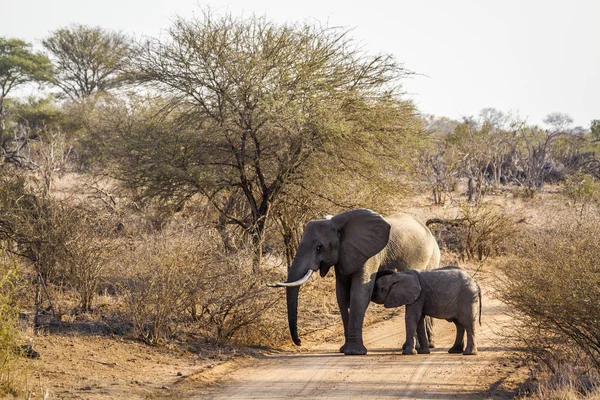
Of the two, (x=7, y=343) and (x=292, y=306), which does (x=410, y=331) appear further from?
(x=7, y=343)

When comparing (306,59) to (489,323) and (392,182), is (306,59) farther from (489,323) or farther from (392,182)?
(489,323)

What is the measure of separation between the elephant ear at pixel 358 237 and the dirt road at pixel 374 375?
128cm

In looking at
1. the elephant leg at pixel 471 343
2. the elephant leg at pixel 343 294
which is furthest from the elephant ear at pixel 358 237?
the elephant leg at pixel 471 343

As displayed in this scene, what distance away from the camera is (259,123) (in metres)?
14.3

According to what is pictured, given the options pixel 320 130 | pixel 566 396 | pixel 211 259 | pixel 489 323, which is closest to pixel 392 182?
pixel 320 130

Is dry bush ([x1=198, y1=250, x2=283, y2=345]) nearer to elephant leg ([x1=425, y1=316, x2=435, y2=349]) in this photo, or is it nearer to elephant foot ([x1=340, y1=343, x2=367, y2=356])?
elephant foot ([x1=340, y1=343, x2=367, y2=356])

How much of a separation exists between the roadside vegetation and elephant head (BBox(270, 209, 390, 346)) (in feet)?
2.09

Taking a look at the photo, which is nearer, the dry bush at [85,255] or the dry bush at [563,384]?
the dry bush at [563,384]

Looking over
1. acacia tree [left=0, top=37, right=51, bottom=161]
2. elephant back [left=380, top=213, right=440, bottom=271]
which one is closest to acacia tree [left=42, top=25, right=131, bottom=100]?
acacia tree [left=0, top=37, right=51, bottom=161]

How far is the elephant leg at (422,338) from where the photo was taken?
11234 millimetres

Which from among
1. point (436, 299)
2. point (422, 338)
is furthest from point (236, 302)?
point (436, 299)

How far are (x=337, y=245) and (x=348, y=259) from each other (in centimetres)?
25

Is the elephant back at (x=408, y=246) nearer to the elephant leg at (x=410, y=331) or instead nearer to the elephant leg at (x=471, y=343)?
the elephant leg at (x=410, y=331)

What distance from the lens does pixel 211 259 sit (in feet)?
36.4
